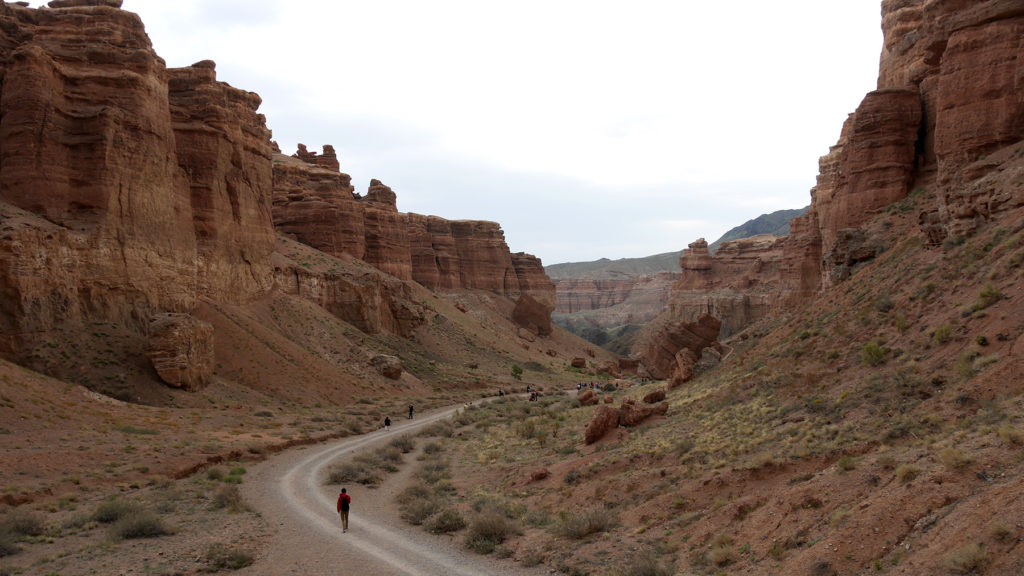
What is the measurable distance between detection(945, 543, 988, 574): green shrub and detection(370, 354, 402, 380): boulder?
46.1m

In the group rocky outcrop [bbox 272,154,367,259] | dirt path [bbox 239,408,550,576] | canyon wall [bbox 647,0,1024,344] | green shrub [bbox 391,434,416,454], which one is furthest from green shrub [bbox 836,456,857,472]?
rocky outcrop [bbox 272,154,367,259]

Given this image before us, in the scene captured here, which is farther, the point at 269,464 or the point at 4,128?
the point at 4,128

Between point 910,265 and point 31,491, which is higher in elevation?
point 910,265

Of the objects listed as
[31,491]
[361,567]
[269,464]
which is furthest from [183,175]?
[361,567]

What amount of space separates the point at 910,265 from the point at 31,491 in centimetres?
3019

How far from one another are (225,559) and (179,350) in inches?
877

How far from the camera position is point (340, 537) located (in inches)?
620

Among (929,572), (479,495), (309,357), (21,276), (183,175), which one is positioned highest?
(183,175)

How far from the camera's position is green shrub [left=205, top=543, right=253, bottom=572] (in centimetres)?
1372

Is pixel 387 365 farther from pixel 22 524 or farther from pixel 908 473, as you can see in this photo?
pixel 908 473

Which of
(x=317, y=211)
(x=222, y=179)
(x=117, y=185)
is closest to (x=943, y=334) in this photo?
(x=117, y=185)

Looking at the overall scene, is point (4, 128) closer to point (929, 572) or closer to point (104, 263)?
point (104, 263)

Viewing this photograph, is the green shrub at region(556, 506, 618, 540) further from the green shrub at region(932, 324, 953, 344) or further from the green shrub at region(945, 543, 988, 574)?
the green shrub at region(932, 324, 953, 344)

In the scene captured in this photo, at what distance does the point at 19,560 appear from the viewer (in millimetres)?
13922
